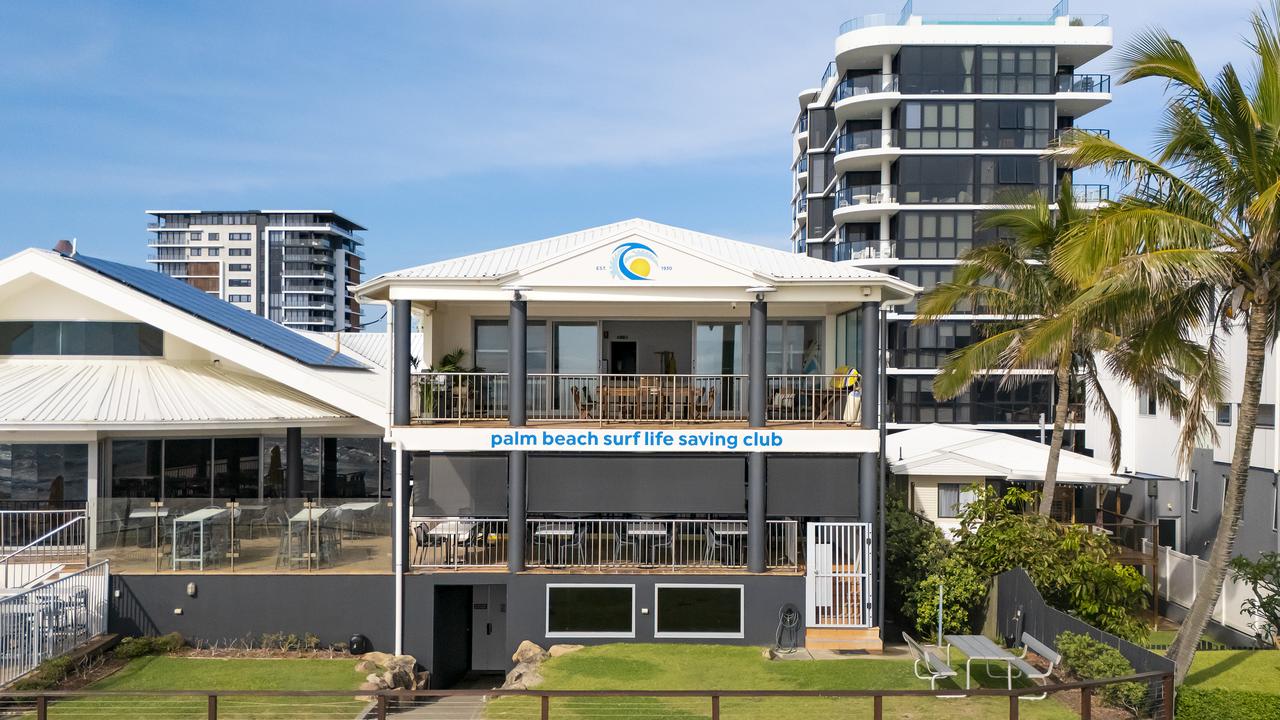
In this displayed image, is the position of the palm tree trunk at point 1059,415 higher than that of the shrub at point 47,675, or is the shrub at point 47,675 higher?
the palm tree trunk at point 1059,415

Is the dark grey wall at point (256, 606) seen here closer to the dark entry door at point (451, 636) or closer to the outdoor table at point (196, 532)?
the outdoor table at point (196, 532)

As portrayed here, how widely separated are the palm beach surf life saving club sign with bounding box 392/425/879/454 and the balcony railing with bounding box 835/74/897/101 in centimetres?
3647

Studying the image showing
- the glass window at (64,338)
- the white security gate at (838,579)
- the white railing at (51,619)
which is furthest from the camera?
the glass window at (64,338)

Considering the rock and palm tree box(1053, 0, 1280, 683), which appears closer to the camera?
palm tree box(1053, 0, 1280, 683)

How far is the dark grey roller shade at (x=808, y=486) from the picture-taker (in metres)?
18.1

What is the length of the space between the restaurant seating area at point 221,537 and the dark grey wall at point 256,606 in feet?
0.91

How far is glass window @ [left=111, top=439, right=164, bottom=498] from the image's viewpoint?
2020cm

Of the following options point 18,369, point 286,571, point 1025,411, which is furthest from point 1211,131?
point 1025,411

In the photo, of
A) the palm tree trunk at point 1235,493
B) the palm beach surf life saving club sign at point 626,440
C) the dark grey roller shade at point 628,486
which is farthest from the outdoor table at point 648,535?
the palm tree trunk at point 1235,493

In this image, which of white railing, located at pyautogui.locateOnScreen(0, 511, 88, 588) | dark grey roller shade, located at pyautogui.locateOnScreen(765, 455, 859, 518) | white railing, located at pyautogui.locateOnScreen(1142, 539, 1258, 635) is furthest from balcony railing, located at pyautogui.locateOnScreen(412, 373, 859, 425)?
white railing, located at pyautogui.locateOnScreen(1142, 539, 1258, 635)

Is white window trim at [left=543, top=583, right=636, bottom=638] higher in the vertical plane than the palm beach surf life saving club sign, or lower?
lower

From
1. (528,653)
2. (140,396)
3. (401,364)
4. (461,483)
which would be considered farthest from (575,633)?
(140,396)

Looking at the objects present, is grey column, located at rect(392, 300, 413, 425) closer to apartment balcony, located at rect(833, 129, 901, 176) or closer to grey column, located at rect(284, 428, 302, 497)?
grey column, located at rect(284, 428, 302, 497)

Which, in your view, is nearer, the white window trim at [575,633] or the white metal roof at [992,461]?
the white window trim at [575,633]
